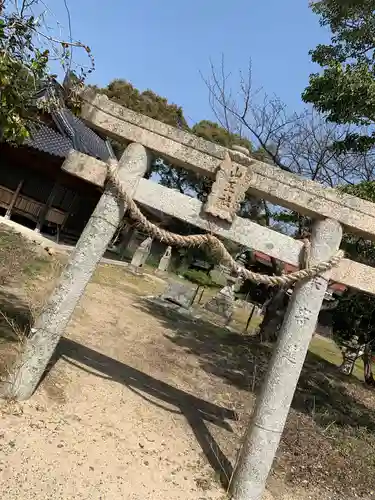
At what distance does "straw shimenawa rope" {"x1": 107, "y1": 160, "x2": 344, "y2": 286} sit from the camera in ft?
14.2

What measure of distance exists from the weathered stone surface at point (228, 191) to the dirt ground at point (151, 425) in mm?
2678

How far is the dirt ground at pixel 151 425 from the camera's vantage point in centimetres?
387

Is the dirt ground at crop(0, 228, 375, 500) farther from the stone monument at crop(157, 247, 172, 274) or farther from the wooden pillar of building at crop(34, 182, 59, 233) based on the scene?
the stone monument at crop(157, 247, 172, 274)

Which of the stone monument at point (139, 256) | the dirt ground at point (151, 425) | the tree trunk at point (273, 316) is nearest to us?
the dirt ground at point (151, 425)

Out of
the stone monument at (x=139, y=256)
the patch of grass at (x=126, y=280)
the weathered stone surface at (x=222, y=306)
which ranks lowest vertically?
the patch of grass at (x=126, y=280)

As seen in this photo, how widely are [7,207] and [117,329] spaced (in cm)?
879

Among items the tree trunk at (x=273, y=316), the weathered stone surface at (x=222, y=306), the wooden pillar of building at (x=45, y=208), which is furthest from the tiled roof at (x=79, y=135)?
the tree trunk at (x=273, y=316)

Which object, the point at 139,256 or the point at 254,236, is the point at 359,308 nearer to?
the point at 254,236

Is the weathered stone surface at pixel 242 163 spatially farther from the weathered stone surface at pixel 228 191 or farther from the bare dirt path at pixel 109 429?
the bare dirt path at pixel 109 429

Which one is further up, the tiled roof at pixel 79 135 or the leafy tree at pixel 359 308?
the tiled roof at pixel 79 135

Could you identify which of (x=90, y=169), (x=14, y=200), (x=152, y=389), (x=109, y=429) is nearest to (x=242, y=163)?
(x=90, y=169)

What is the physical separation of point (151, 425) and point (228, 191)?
2997 millimetres

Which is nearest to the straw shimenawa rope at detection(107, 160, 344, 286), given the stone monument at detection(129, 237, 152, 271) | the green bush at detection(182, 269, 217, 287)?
the stone monument at detection(129, 237, 152, 271)

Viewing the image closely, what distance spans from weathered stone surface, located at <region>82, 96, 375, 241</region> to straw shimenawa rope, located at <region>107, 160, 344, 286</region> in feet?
1.39
